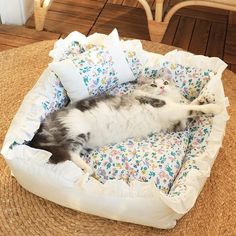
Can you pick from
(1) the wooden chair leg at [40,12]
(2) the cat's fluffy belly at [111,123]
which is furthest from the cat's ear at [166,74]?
(1) the wooden chair leg at [40,12]

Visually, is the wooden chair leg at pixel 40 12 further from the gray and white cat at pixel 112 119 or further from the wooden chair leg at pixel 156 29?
the gray and white cat at pixel 112 119

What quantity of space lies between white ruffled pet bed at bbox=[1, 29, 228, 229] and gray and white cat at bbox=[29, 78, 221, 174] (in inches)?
1.5

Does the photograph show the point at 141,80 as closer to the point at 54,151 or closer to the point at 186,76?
the point at 186,76

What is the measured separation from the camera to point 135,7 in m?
2.60

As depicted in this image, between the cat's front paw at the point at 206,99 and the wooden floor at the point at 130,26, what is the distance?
23.3 inches

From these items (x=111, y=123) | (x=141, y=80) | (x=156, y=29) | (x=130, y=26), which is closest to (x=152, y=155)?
(x=111, y=123)

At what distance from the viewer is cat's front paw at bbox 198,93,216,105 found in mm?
1634

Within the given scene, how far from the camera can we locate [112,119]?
60.3 inches

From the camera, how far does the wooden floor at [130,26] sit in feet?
7.51

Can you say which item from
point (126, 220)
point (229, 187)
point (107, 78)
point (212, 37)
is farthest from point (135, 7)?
point (126, 220)

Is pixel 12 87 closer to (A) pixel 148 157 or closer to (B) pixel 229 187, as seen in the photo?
(A) pixel 148 157

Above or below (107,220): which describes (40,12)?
above

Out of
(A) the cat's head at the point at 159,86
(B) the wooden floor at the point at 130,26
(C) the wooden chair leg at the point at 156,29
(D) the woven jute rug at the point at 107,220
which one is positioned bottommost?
(D) the woven jute rug at the point at 107,220

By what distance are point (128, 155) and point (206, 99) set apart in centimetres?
43
